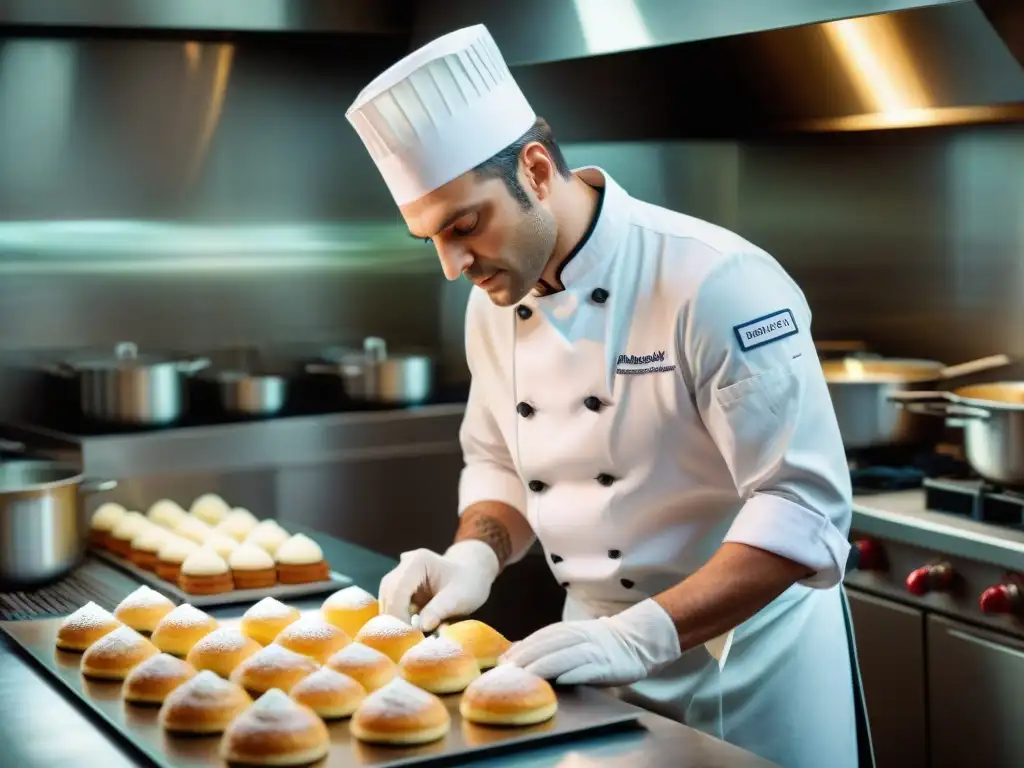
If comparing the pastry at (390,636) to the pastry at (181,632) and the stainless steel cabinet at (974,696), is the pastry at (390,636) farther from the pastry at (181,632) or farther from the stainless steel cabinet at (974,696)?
the stainless steel cabinet at (974,696)

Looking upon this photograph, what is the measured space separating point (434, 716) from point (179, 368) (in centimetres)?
247

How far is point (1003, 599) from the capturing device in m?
2.85

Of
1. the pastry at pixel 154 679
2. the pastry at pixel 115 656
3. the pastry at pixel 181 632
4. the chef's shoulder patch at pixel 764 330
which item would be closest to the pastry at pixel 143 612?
the pastry at pixel 181 632

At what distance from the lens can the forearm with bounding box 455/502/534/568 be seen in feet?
8.63

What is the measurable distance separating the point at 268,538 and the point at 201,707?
102 cm

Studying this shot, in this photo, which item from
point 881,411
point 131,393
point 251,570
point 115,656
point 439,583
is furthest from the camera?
point 131,393

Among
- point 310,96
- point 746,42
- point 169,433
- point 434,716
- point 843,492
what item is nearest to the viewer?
point 434,716

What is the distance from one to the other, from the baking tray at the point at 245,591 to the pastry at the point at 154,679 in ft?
1.96

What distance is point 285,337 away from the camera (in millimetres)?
4637

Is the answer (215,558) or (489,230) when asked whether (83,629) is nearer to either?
(215,558)

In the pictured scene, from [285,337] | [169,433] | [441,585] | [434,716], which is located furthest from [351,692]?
[285,337]

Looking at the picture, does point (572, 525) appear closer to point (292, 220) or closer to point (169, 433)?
point (169, 433)

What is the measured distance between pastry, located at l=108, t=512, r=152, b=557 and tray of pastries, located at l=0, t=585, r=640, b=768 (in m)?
0.57

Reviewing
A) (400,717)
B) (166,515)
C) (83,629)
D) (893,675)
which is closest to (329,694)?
(400,717)
